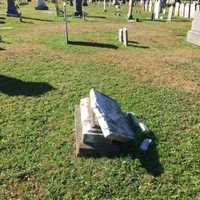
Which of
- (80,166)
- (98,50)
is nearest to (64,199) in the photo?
(80,166)

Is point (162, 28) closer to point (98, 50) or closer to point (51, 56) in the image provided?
point (98, 50)

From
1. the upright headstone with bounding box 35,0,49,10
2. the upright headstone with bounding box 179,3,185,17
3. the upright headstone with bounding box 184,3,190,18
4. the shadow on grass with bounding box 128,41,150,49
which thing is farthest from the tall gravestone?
the upright headstone with bounding box 35,0,49,10

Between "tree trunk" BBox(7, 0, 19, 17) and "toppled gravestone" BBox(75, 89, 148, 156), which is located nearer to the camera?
"toppled gravestone" BBox(75, 89, 148, 156)

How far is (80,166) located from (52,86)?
4.00m

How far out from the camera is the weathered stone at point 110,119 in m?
5.51

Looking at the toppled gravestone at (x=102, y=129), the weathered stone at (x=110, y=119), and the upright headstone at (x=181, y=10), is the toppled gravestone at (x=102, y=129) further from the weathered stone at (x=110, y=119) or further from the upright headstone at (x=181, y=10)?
the upright headstone at (x=181, y=10)

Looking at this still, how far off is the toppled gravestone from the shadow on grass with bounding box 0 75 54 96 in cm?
250

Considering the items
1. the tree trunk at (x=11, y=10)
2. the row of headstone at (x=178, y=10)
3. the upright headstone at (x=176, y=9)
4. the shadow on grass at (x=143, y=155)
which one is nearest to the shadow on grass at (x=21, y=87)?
the shadow on grass at (x=143, y=155)

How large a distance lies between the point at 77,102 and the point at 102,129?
2569 millimetres

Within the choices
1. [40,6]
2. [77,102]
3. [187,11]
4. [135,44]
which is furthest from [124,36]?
[40,6]

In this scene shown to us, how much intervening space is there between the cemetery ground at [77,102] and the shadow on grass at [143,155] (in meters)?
0.02

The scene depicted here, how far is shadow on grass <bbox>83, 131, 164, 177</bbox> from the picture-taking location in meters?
5.40

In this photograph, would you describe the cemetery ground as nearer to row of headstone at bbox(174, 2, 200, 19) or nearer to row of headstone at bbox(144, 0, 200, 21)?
row of headstone at bbox(144, 0, 200, 21)

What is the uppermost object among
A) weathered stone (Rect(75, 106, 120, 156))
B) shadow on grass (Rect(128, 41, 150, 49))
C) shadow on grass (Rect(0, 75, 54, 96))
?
weathered stone (Rect(75, 106, 120, 156))
